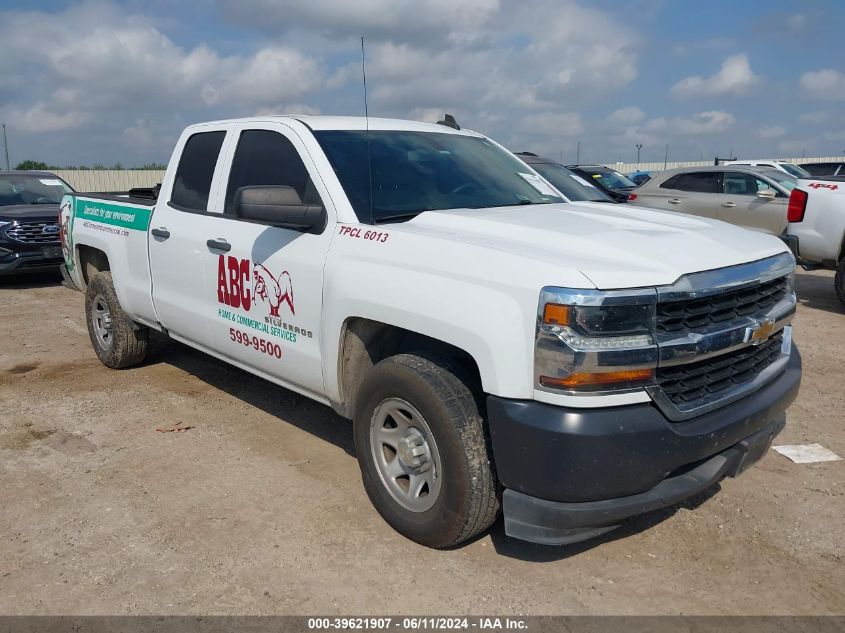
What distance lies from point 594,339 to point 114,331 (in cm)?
451

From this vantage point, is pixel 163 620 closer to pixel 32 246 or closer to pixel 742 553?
pixel 742 553

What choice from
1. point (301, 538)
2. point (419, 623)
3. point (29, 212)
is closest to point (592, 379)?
point (419, 623)

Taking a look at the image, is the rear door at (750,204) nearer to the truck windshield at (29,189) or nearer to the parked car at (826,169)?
the parked car at (826,169)

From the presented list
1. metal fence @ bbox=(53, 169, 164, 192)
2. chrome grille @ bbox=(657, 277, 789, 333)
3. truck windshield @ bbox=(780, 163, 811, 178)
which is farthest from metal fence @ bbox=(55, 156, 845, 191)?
chrome grille @ bbox=(657, 277, 789, 333)

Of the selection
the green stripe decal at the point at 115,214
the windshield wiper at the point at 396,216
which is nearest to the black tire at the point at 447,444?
the windshield wiper at the point at 396,216

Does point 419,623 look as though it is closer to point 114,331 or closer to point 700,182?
point 114,331

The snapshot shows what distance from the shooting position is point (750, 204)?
1170 centimetres

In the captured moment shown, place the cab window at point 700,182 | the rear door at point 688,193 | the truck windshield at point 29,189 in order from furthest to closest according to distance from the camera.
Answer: the cab window at point 700,182
the rear door at point 688,193
the truck windshield at point 29,189

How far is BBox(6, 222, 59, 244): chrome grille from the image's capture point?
1023 cm

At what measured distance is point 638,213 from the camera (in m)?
3.87

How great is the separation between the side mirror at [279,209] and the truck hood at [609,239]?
0.47 meters

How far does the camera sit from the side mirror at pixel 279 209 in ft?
11.4

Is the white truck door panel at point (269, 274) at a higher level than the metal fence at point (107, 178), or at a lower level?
higher

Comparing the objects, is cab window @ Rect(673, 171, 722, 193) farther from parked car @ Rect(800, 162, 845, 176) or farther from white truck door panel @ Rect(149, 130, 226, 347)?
white truck door panel @ Rect(149, 130, 226, 347)
